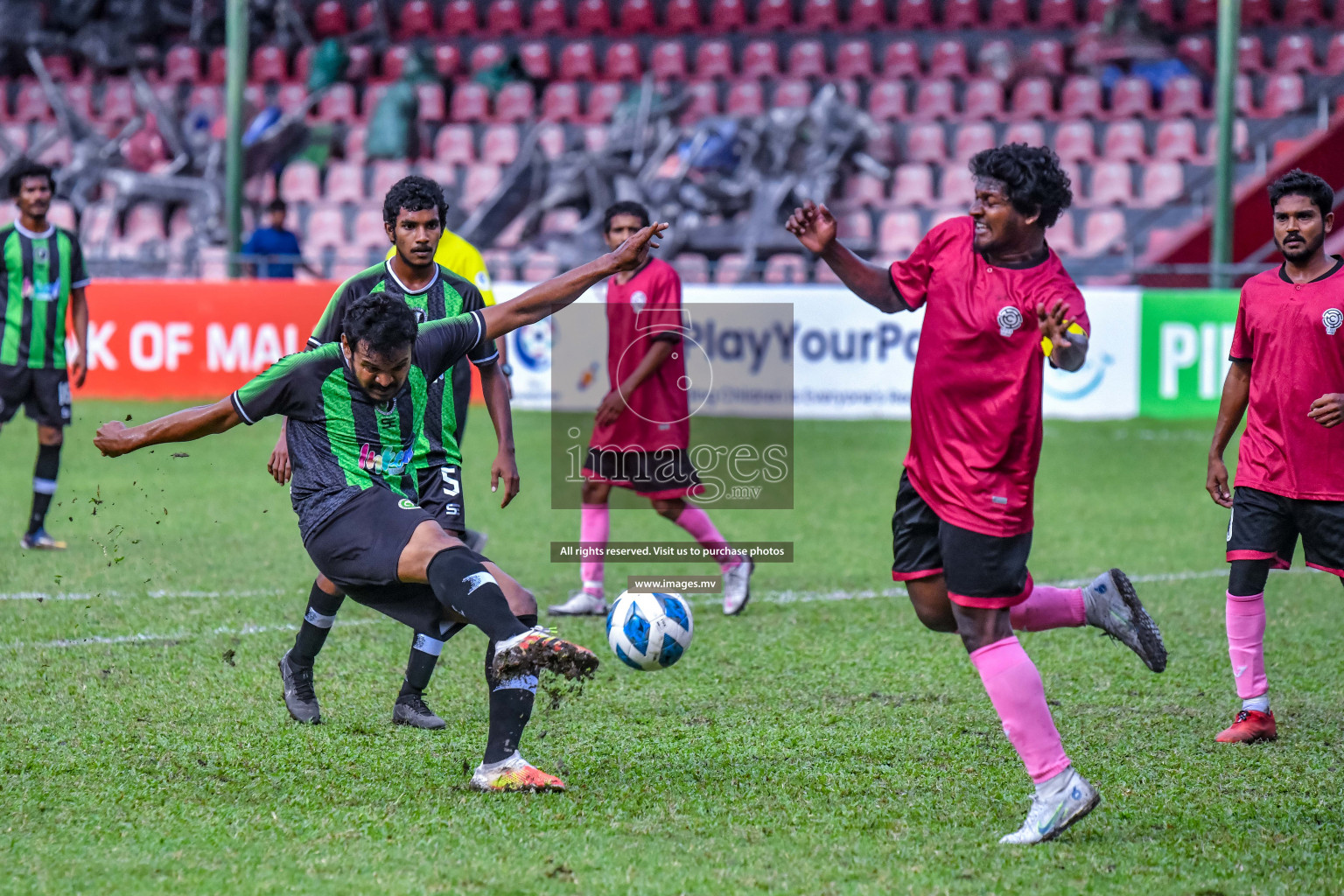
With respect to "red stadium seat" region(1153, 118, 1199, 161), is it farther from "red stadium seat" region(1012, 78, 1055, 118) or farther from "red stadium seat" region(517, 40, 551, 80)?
"red stadium seat" region(517, 40, 551, 80)

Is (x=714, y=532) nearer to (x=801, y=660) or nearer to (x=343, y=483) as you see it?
(x=801, y=660)

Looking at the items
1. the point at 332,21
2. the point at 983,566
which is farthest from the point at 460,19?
the point at 983,566

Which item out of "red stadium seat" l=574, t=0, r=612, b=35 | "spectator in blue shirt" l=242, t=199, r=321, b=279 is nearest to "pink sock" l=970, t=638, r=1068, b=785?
"spectator in blue shirt" l=242, t=199, r=321, b=279

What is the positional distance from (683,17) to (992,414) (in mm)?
20604

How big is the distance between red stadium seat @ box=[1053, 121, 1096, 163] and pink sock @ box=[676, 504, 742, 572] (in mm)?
13704

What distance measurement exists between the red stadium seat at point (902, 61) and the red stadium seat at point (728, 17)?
254 centimetres

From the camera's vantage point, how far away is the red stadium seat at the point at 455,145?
21.2 metres

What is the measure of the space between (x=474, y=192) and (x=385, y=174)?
1.45m

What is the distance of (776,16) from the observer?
75.9 feet

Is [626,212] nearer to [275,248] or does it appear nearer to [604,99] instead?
[275,248]

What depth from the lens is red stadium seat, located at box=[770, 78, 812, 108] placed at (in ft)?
67.8

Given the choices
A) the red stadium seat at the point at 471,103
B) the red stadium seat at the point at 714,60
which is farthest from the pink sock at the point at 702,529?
the red stadium seat at the point at 714,60

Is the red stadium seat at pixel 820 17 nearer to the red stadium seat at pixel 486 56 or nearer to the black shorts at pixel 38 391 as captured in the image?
the red stadium seat at pixel 486 56

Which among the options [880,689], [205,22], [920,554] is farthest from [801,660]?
[205,22]
